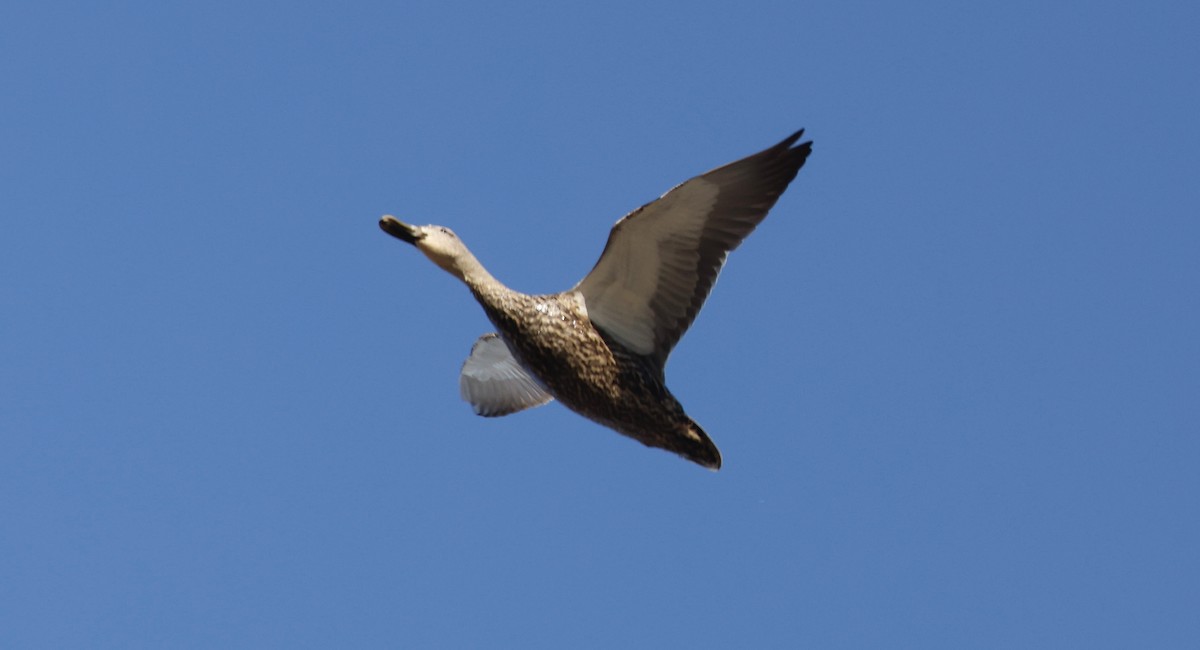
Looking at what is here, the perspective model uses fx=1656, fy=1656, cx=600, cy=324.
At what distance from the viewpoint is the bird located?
1509cm

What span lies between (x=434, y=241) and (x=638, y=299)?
204cm

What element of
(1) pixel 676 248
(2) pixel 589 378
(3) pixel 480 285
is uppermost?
(1) pixel 676 248

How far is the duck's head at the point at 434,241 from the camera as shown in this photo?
15.0 meters

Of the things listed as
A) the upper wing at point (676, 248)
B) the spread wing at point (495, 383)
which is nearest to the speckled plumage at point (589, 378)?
the upper wing at point (676, 248)

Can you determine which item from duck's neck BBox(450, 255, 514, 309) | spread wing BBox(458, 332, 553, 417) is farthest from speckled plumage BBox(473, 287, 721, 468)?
spread wing BBox(458, 332, 553, 417)

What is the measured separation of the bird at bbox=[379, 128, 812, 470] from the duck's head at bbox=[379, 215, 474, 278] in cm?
1

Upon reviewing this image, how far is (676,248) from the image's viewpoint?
611 inches

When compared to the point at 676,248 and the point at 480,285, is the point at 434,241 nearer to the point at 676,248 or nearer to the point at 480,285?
the point at 480,285

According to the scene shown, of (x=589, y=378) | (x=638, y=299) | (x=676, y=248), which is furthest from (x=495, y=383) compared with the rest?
(x=676, y=248)

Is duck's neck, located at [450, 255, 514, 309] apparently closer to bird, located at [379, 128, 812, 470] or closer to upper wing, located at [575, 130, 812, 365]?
bird, located at [379, 128, 812, 470]

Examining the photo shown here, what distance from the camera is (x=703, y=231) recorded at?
50.5 feet

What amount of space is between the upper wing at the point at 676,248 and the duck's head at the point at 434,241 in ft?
4.11

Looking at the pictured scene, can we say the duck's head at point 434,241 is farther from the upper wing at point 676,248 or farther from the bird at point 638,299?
the upper wing at point 676,248

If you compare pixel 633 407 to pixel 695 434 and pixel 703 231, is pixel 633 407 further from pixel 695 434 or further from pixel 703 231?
pixel 703 231
